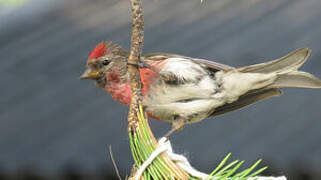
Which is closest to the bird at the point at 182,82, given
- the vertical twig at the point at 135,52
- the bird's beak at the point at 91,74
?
the bird's beak at the point at 91,74

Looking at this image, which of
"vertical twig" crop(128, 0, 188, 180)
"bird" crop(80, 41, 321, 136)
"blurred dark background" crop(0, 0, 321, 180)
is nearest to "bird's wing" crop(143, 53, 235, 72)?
"bird" crop(80, 41, 321, 136)

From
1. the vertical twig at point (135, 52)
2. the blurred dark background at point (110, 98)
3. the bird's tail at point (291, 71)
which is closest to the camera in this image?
the vertical twig at point (135, 52)

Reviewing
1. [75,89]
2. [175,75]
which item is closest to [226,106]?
[175,75]

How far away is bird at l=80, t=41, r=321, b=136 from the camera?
3.83ft

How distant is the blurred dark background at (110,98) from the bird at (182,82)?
5.17 ft

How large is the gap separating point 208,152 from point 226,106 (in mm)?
1763

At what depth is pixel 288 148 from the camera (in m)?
2.95

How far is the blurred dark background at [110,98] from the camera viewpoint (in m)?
2.95

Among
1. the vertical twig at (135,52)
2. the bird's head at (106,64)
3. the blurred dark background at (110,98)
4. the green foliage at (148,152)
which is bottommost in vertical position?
the green foliage at (148,152)

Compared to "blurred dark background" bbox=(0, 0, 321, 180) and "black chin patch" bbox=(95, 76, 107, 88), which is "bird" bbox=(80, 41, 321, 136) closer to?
"black chin patch" bbox=(95, 76, 107, 88)

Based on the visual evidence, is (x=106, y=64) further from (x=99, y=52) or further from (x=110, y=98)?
(x=110, y=98)

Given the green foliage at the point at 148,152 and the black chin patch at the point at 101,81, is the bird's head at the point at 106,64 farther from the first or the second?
the green foliage at the point at 148,152

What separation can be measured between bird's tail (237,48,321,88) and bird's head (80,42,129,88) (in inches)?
12.8

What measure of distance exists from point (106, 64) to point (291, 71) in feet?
1.45
